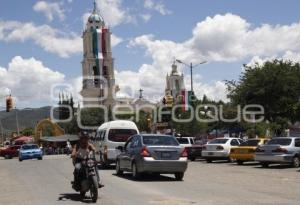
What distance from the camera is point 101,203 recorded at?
13.4 m

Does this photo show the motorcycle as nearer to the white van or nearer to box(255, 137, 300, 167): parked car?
the white van

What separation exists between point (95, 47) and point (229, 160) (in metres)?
109

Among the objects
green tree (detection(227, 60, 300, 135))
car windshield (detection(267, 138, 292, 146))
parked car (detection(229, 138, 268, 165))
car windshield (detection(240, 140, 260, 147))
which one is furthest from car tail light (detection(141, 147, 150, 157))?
green tree (detection(227, 60, 300, 135))

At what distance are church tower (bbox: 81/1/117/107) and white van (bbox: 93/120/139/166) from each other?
11261 centimetres

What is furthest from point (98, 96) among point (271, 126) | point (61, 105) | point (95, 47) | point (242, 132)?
point (271, 126)

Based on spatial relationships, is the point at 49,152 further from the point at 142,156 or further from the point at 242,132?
the point at 142,156

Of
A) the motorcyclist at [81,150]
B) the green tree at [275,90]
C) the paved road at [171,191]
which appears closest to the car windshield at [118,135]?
the paved road at [171,191]

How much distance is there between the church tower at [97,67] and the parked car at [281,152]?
373 feet

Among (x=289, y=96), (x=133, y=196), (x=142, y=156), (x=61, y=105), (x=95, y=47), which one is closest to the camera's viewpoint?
(x=133, y=196)

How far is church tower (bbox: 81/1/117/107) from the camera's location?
141 m

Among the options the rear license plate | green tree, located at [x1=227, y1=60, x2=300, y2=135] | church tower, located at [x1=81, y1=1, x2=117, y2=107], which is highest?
church tower, located at [x1=81, y1=1, x2=117, y2=107]

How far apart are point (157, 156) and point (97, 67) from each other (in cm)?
12303

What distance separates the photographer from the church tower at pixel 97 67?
14112 centimetres

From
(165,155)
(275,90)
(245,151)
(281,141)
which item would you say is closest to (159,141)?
(165,155)
